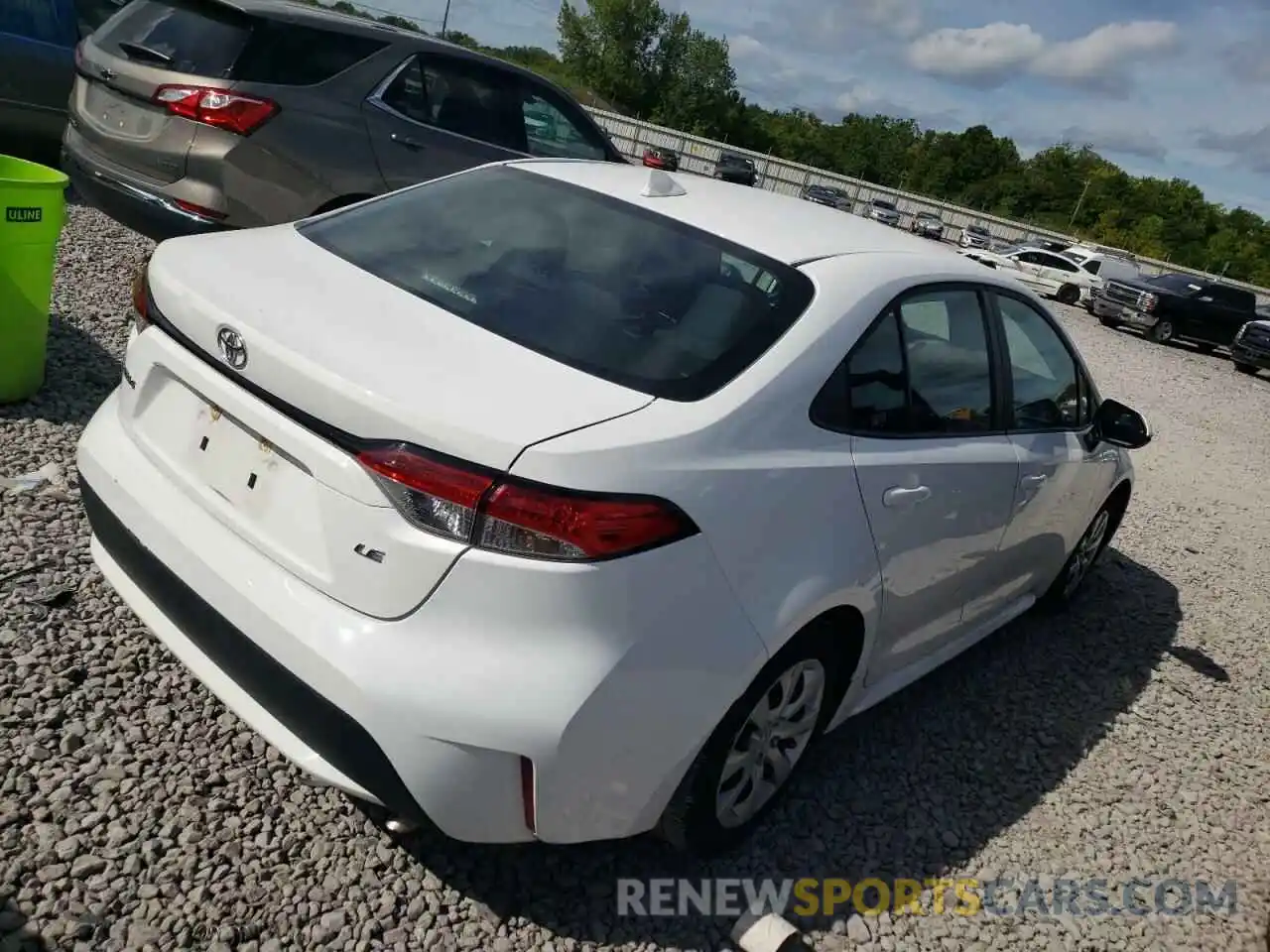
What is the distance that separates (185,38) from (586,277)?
4046 mm

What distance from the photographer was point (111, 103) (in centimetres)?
543

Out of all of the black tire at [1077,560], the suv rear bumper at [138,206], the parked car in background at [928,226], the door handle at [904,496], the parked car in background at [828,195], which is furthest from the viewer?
the parked car in background at [828,195]

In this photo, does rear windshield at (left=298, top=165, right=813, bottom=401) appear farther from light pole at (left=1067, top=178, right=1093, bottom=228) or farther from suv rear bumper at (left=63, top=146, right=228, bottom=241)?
light pole at (left=1067, top=178, right=1093, bottom=228)

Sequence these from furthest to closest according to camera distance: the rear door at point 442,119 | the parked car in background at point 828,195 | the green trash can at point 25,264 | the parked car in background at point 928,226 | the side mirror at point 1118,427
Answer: the parked car in background at point 828,195 < the parked car in background at point 928,226 < the rear door at point 442,119 < the side mirror at point 1118,427 < the green trash can at point 25,264

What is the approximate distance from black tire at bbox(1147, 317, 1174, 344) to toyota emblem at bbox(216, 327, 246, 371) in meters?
22.0

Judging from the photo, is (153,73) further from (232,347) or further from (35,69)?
(232,347)

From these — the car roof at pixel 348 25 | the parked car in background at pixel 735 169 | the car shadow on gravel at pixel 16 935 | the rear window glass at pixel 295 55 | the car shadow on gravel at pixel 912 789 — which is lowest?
the car shadow on gravel at pixel 16 935

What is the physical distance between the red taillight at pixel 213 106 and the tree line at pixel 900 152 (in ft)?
209

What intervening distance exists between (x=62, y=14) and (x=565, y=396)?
26.0 ft

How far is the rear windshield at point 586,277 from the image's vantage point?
237 cm

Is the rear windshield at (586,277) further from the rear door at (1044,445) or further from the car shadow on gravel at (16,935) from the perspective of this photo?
the car shadow on gravel at (16,935)

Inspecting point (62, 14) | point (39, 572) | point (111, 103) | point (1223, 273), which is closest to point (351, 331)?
point (39, 572)

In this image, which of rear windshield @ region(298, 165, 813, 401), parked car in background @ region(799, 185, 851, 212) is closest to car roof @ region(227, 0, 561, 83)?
rear windshield @ region(298, 165, 813, 401)

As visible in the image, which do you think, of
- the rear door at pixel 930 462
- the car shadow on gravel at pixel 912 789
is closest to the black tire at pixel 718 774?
the car shadow on gravel at pixel 912 789
